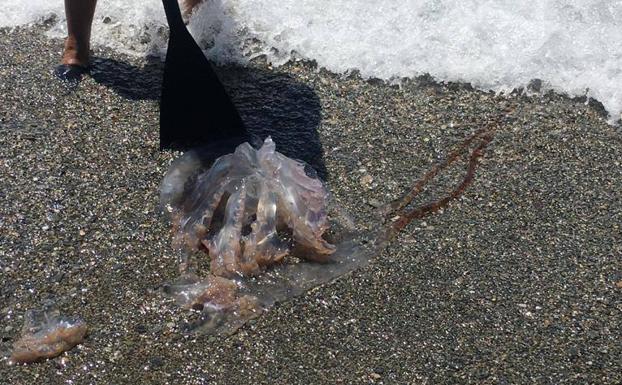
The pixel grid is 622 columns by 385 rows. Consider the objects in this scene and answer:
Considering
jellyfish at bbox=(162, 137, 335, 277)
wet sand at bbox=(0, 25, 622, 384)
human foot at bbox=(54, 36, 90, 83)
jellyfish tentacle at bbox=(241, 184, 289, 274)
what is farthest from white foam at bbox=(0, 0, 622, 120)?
jellyfish tentacle at bbox=(241, 184, 289, 274)

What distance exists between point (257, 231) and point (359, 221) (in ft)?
1.25

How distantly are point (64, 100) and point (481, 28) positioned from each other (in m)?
1.91

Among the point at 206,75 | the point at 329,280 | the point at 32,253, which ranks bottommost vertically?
the point at 32,253

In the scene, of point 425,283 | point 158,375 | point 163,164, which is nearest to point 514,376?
point 425,283

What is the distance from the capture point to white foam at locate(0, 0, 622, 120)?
3.85 m

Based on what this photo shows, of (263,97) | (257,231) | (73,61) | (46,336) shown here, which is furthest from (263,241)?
(73,61)

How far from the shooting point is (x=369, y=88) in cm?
376

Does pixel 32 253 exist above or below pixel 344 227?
below

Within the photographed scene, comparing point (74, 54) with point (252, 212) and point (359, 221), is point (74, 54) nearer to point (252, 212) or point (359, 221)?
point (252, 212)

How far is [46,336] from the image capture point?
8.41 feet

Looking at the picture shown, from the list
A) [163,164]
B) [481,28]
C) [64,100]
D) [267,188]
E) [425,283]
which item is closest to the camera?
[425,283]

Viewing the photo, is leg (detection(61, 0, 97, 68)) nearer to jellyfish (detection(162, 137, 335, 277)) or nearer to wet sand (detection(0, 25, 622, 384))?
wet sand (detection(0, 25, 622, 384))

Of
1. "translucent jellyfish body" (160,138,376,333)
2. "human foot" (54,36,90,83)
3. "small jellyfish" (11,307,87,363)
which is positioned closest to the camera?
"small jellyfish" (11,307,87,363)

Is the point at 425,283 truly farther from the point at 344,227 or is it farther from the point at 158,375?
the point at 158,375
